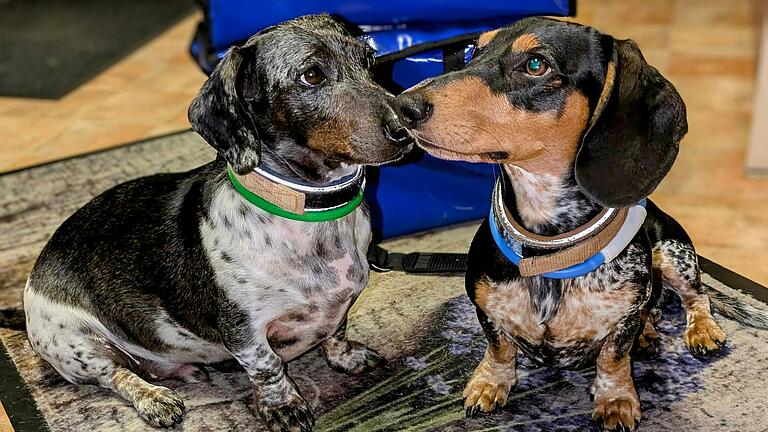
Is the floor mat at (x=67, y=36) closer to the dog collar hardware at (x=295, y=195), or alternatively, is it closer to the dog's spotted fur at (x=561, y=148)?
the dog collar hardware at (x=295, y=195)

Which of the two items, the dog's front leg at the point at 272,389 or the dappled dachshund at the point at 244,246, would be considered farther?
the dog's front leg at the point at 272,389

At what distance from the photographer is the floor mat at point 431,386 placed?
244cm

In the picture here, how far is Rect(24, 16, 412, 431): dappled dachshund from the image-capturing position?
2.22 m

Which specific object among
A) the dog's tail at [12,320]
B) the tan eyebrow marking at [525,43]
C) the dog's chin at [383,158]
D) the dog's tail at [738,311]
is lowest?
the dog's tail at [738,311]

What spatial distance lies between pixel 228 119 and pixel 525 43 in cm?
66

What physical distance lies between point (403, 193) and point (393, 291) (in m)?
0.35

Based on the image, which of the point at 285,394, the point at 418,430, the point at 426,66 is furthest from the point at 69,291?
the point at 426,66

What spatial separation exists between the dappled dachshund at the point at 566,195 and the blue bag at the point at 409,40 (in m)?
0.68

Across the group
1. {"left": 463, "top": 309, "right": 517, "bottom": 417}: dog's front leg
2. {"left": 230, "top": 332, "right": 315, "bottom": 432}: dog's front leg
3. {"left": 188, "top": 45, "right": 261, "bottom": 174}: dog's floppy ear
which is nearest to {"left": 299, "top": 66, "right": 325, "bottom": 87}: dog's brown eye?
{"left": 188, "top": 45, "right": 261, "bottom": 174}: dog's floppy ear

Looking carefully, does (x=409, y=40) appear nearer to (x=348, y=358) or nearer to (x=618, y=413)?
(x=348, y=358)

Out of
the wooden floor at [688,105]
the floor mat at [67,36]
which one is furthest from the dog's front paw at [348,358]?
the floor mat at [67,36]

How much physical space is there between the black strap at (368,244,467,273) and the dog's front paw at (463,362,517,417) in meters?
0.52

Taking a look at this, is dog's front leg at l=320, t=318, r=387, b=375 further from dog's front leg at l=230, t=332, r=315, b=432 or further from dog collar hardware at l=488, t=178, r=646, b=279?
dog collar hardware at l=488, t=178, r=646, b=279

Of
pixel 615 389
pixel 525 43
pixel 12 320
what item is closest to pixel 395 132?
pixel 525 43
